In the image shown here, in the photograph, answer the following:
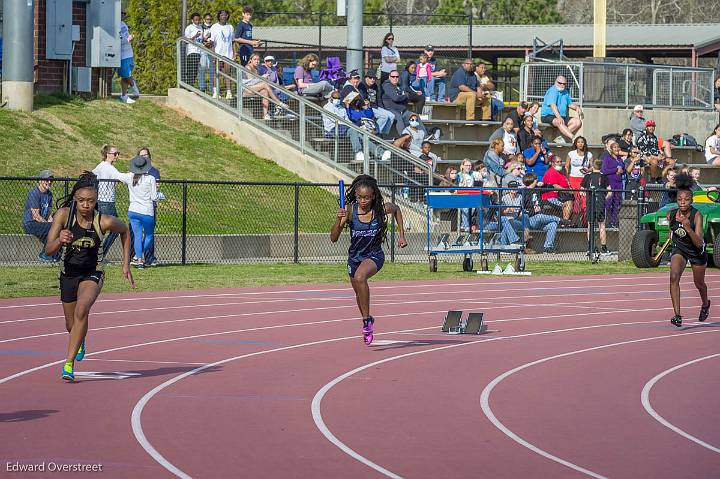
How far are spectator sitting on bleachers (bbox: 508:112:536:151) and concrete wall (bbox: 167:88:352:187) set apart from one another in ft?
12.8

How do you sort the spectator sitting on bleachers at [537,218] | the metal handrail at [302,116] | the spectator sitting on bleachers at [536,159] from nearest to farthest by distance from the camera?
the spectator sitting on bleachers at [537,218] < the metal handrail at [302,116] < the spectator sitting on bleachers at [536,159]

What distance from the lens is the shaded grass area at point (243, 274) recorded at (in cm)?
2131

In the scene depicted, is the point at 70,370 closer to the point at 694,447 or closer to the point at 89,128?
the point at 694,447

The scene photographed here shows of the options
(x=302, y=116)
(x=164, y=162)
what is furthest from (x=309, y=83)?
(x=164, y=162)

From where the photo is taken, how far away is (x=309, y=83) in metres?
34.0

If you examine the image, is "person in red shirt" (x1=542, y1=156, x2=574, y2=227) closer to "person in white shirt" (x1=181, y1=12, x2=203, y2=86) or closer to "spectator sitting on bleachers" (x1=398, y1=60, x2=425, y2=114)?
"spectator sitting on bleachers" (x1=398, y1=60, x2=425, y2=114)

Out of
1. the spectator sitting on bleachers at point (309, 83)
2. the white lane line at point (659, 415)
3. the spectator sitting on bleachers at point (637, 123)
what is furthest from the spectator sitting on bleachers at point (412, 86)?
the white lane line at point (659, 415)

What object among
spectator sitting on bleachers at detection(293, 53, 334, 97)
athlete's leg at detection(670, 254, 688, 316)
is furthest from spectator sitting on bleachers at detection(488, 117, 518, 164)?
athlete's leg at detection(670, 254, 688, 316)

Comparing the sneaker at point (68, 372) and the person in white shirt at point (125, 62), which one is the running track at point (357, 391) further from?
the person in white shirt at point (125, 62)

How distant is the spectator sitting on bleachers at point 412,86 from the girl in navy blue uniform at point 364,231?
19.2m

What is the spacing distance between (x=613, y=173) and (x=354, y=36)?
8.24 meters

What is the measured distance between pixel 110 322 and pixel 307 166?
15352 mm

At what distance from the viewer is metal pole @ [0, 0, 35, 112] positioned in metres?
30.0

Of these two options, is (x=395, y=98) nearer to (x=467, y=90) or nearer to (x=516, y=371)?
(x=467, y=90)
